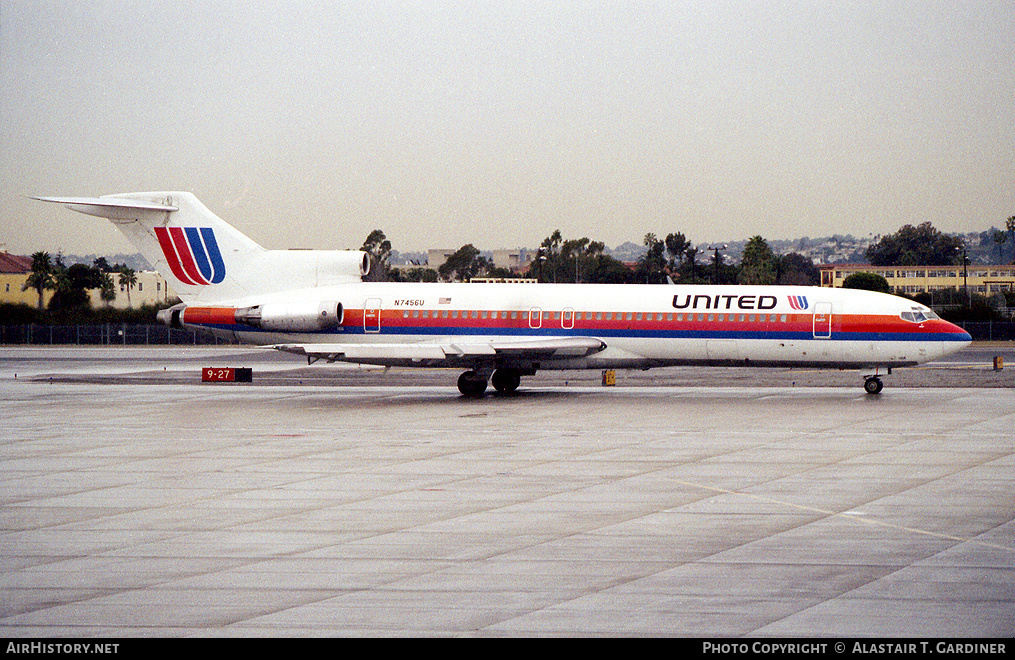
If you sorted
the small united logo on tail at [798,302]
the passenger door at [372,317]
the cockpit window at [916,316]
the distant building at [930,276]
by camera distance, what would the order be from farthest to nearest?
the distant building at [930,276] < the passenger door at [372,317] < the small united logo on tail at [798,302] < the cockpit window at [916,316]

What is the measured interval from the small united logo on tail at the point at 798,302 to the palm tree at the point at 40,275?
77233 millimetres

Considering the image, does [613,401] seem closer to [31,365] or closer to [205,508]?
[205,508]

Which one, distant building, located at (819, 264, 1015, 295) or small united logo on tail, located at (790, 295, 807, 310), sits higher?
distant building, located at (819, 264, 1015, 295)

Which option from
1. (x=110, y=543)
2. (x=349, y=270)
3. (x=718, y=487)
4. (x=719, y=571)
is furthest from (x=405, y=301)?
(x=719, y=571)

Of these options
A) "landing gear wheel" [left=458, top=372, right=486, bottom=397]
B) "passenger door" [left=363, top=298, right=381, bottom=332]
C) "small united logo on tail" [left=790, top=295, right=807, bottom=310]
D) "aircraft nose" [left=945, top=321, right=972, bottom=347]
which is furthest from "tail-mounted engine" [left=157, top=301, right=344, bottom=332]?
"aircraft nose" [left=945, top=321, right=972, bottom=347]

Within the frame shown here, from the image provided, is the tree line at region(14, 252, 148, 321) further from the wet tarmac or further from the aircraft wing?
the wet tarmac

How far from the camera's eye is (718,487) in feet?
55.3

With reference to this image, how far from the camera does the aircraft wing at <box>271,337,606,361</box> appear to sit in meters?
31.3

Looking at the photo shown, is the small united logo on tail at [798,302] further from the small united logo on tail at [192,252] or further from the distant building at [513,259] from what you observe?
the distant building at [513,259]

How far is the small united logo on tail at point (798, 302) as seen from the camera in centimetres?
3234

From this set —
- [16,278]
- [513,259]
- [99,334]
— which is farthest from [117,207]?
[513,259]

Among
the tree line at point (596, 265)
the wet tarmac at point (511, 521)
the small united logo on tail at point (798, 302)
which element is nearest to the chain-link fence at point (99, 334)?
the tree line at point (596, 265)

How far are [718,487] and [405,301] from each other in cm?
1922

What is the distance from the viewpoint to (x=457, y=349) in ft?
105
